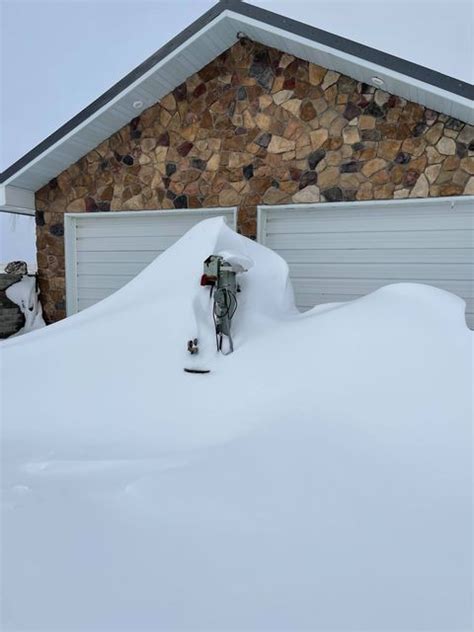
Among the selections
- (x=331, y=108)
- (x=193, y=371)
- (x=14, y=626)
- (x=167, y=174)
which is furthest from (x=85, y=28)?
(x=14, y=626)

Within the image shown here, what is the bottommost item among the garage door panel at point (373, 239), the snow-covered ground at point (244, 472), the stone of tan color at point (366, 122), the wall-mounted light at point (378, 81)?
the snow-covered ground at point (244, 472)

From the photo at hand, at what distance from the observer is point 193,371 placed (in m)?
2.79

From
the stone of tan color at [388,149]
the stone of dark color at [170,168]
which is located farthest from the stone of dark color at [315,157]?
the stone of dark color at [170,168]

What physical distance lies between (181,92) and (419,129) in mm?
3422

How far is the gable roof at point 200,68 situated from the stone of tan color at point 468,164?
47cm

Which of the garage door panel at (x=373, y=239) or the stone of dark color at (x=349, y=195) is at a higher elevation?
the stone of dark color at (x=349, y=195)

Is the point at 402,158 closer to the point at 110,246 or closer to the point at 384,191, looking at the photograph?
the point at 384,191

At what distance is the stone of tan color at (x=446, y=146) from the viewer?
4.89 m

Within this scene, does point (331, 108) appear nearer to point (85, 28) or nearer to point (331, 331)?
point (331, 331)

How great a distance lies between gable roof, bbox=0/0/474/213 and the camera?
4492mm

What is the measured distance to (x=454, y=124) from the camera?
4867 mm

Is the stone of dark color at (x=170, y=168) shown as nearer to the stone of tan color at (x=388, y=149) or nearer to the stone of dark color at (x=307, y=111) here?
the stone of dark color at (x=307, y=111)

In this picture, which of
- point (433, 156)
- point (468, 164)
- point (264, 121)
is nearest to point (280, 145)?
point (264, 121)

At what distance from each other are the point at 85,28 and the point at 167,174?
23.2ft
